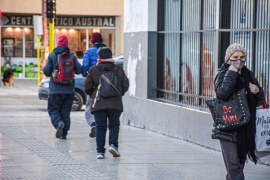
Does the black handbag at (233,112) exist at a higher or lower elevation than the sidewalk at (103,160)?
higher

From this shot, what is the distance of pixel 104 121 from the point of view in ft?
37.3

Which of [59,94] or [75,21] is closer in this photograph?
[59,94]

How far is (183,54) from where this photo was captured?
48.3 feet

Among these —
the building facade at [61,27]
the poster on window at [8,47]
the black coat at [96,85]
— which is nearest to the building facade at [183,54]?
the black coat at [96,85]

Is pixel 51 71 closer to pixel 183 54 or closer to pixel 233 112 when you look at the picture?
pixel 183 54

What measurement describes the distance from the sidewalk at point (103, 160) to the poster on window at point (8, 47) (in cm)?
2240

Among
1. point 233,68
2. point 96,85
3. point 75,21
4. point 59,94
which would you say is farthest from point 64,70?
point 75,21

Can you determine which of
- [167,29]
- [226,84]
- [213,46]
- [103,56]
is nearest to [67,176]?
[103,56]

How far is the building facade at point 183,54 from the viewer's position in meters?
11.9

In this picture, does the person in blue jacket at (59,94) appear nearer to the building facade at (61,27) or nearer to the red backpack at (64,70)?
the red backpack at (64,70)

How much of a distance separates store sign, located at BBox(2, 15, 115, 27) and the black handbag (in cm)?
3009

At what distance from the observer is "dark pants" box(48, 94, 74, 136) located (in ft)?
45.1

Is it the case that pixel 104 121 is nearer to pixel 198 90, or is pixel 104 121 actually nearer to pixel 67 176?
pixel 67 176

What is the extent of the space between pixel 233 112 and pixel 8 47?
1255 inches
